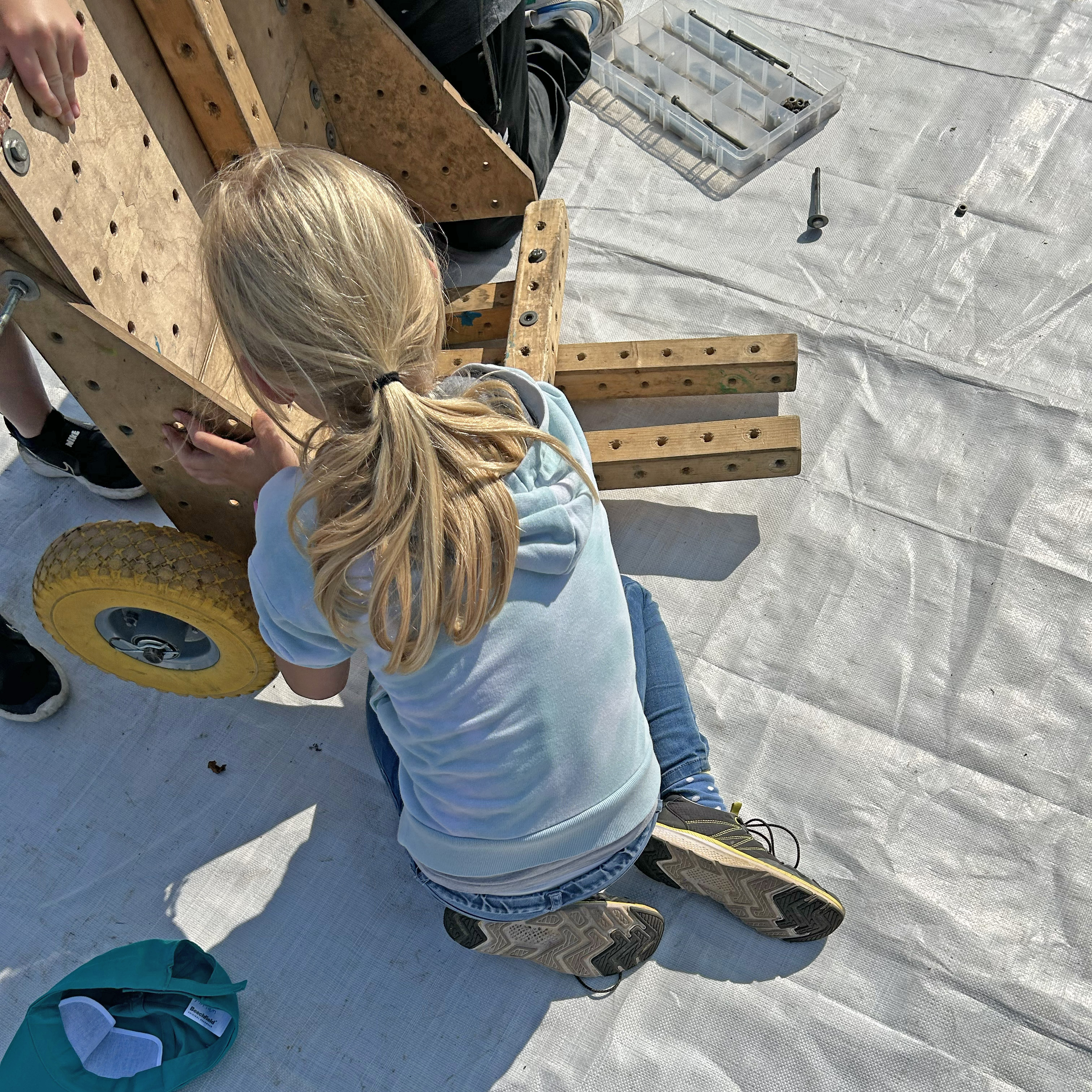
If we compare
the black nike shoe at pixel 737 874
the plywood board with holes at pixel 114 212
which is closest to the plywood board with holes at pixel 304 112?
the plywood board with holes at pixel 114 212

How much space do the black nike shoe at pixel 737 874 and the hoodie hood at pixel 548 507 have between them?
1.81ft

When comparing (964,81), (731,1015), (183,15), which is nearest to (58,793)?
(731,1015)

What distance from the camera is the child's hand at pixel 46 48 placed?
1084 mm

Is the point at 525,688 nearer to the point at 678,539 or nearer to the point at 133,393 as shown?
the point at 133,393

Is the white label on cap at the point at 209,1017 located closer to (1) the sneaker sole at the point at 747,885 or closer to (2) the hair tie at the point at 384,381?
(1) the sneaker sole at the point at 747,885

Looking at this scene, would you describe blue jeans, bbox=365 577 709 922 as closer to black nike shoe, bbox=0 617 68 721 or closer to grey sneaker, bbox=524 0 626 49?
black nike shoe, bbox=0 617 68 721

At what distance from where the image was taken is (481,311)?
1889 millimetres

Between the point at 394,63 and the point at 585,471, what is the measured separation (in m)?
1.10

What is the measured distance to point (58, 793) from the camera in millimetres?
1553

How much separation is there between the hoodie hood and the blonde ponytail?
0.03 metres

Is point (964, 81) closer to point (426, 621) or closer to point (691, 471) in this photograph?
point (691, 471)

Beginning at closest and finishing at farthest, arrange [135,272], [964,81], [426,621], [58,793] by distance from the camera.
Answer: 1. [426,621]
2. [135,272]
3. [58,793]
4. [964,81]

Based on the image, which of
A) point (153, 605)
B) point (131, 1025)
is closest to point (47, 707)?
point (153, 605)

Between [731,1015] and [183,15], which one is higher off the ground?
[183,15]
